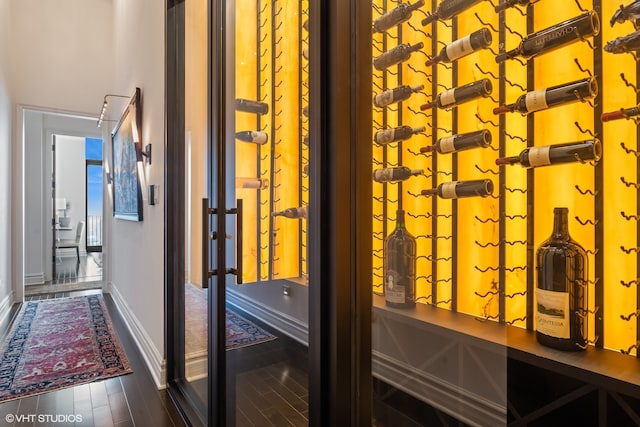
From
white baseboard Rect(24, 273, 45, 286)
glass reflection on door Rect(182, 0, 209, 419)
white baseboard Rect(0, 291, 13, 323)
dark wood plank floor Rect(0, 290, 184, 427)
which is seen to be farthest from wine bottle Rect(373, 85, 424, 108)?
white baseboard Rect(24, 273, 45, 286)

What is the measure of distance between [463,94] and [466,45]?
147mm

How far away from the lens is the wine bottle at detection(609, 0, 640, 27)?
836 mm

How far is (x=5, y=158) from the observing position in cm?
420

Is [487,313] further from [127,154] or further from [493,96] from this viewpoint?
[127,154]

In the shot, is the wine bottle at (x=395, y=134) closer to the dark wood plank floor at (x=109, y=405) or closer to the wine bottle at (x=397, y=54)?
the wine bottle at (x=397, y=54)

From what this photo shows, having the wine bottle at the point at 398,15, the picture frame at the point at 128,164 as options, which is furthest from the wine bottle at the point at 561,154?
the picture frame at the point at 128,164

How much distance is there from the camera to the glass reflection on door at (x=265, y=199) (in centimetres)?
143

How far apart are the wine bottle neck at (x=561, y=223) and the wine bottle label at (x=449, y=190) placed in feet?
0.94

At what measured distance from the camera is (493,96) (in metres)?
1.15

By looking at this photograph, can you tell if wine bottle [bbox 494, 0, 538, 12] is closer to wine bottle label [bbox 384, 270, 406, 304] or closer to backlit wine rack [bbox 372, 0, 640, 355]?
backlit wine rack [bbox 372, 0, 640, 355]

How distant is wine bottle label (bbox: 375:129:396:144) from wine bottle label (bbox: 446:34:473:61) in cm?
30

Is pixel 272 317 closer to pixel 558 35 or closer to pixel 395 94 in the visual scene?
pixel 395 94

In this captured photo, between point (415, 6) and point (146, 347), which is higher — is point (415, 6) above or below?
above
